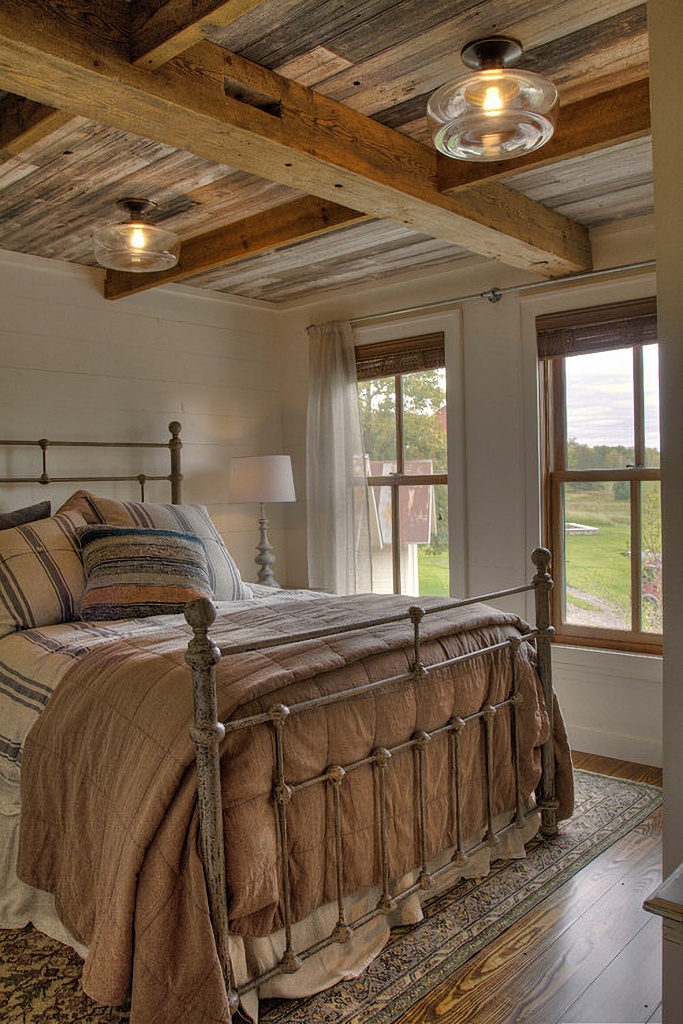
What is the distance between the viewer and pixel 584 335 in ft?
11.3

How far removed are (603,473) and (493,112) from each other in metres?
1.99

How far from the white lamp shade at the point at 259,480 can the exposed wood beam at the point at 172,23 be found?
2427mm

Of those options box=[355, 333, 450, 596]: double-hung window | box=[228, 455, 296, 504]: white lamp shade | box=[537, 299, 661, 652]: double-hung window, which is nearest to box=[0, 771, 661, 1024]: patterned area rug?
box=[537, 299, 661, 652]: double-hung window

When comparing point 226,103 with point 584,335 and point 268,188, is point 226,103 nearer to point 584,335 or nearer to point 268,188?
point 268,188

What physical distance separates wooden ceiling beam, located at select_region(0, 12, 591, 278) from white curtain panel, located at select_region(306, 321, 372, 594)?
54.4 inches

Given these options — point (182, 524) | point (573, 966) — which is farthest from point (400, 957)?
point (182, 524)

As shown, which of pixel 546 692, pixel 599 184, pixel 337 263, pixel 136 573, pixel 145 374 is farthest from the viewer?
pixel 145 374

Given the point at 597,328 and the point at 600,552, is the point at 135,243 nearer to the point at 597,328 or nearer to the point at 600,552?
the point at 597,328

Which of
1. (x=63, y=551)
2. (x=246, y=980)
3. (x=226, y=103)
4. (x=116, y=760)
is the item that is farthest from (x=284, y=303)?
(x=246, y=980)

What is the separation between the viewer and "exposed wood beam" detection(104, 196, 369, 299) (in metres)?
2.96

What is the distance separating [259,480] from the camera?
13.3ft

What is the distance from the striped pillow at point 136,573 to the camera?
2695 millimetres

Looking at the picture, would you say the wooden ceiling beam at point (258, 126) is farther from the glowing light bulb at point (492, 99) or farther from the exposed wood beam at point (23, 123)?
the glowing light bulb at point (492, 99)

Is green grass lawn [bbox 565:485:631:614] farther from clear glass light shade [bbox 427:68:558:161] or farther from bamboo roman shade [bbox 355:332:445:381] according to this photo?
clear glass light shade [bbox 427:68:558:161]
